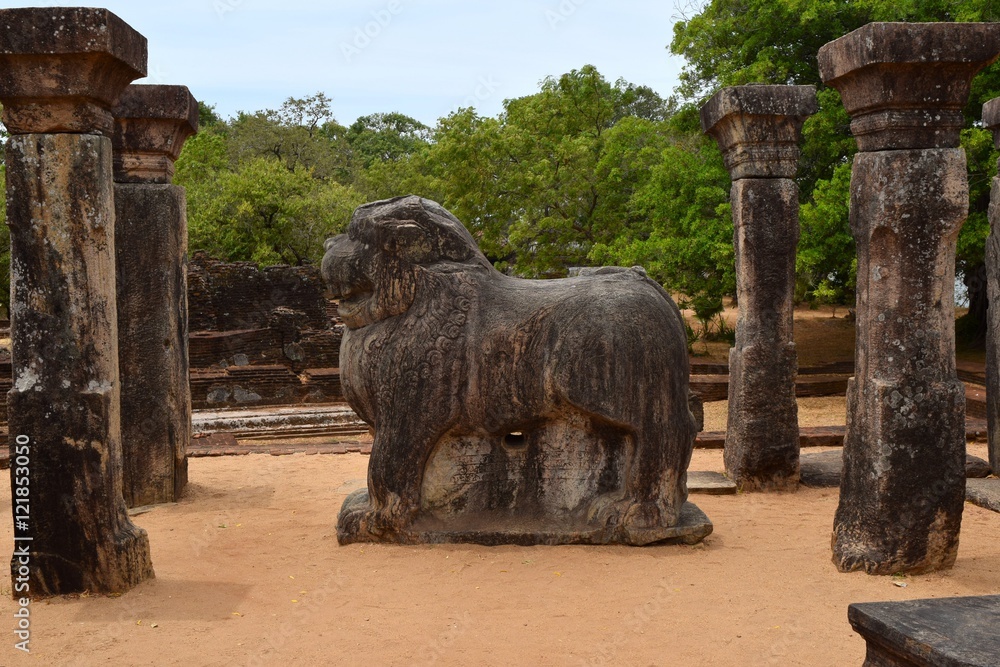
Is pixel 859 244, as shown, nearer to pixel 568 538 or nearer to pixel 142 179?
pixel 568 538

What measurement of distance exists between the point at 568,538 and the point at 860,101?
9.84 feet

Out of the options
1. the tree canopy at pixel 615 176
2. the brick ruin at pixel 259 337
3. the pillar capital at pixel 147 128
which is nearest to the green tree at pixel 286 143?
the tree canopy at pixel 615 176

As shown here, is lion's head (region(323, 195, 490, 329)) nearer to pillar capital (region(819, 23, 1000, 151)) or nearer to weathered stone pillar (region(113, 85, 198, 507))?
weathered stone pillar (region(113, 85, 198, 507))

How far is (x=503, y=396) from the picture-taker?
19.0ft

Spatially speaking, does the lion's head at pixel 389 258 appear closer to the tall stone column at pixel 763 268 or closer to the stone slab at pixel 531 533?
the stone slab at pixel 531 533

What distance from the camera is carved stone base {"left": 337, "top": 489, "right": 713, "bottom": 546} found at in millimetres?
5766

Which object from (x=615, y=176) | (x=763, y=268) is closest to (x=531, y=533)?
(x=763, y=268)

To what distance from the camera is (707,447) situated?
9.72 m

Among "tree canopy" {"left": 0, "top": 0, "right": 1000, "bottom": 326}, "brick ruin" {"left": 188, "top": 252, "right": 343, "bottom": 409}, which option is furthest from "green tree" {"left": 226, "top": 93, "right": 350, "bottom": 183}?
"brick ruin" {"left": 188, "top": 252, "right": 343, "bottom": 409}

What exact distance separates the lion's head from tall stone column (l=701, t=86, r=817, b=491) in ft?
8.71

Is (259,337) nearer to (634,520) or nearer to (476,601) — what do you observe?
(634,520)

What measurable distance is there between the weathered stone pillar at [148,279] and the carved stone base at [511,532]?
2.15m

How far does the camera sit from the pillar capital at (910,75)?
15.8 ft

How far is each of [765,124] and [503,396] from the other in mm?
3293
